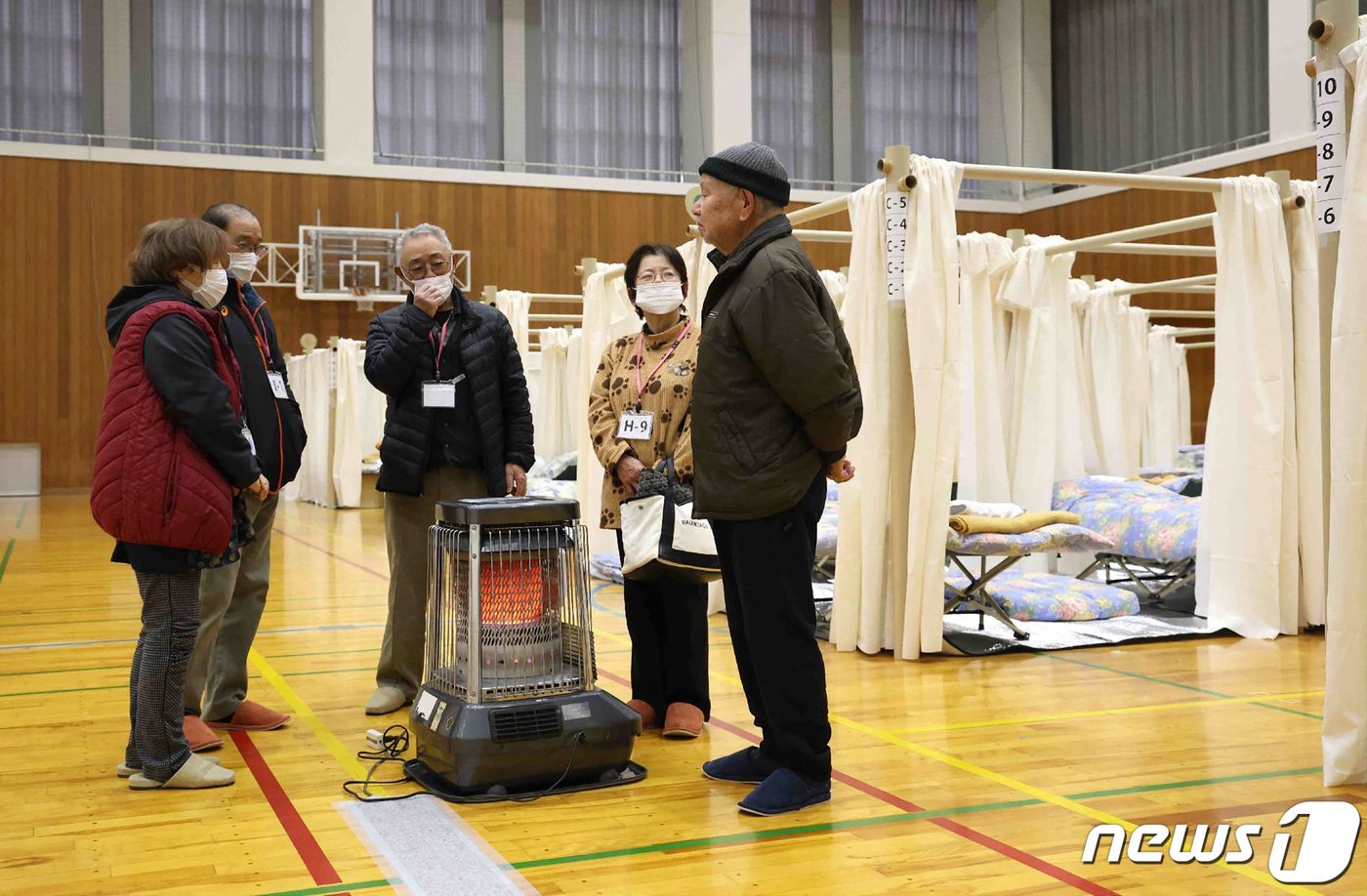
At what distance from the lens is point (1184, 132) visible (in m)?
15.9

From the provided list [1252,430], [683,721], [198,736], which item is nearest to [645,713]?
[683,721]

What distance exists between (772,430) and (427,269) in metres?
1.41

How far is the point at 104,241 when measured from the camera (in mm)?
15633

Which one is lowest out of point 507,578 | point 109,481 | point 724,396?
point 507,578

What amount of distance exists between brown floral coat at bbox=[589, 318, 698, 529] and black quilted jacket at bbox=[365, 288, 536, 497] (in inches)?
10.4

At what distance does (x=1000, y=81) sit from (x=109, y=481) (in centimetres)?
1737

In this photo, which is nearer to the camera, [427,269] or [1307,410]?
[427,269]

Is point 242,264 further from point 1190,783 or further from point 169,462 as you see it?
point 1190,783

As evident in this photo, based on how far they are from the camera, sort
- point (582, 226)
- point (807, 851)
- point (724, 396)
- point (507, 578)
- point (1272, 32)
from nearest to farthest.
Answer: point (807, 851)
point (724, 396)
point (507, 578)
point (1272, 32)
point (582, 226)

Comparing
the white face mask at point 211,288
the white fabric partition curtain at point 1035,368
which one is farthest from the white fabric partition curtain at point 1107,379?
the white face mask at point 211,288

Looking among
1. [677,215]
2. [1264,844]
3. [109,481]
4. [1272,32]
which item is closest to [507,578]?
[109,481]

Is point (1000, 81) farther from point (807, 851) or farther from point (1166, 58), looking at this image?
point (807, 851)

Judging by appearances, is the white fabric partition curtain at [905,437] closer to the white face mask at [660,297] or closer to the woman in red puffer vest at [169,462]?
the white face mask at [660,297]

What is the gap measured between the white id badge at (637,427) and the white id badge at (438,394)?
531 mm
